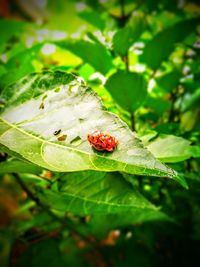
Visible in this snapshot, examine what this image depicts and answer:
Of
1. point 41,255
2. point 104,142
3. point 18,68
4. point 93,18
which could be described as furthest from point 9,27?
point 41,255

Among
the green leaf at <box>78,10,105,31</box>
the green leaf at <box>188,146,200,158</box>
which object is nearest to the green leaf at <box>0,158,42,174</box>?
the green leaf at <box>188,146,200,158</box>

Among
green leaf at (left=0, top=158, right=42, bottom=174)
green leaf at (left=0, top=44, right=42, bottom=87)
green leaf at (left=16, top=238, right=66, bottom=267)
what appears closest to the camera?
green leaf at (left=0, top=158, right=42, bottom=174)

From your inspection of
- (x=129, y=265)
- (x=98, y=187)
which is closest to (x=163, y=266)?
(x=129, y=265)

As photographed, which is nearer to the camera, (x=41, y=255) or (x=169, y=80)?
(x=169, y=80)

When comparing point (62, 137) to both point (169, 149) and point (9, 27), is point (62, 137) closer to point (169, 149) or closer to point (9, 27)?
point (169, 149)

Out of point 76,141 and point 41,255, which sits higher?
Answer: point 76,141

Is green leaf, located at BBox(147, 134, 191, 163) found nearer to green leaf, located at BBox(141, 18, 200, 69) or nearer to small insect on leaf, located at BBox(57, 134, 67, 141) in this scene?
small insect on leaf, located at BBox(57, 134, 67, 141)

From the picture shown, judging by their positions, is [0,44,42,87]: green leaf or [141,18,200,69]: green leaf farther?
[141,18,200,69]: green leaf
